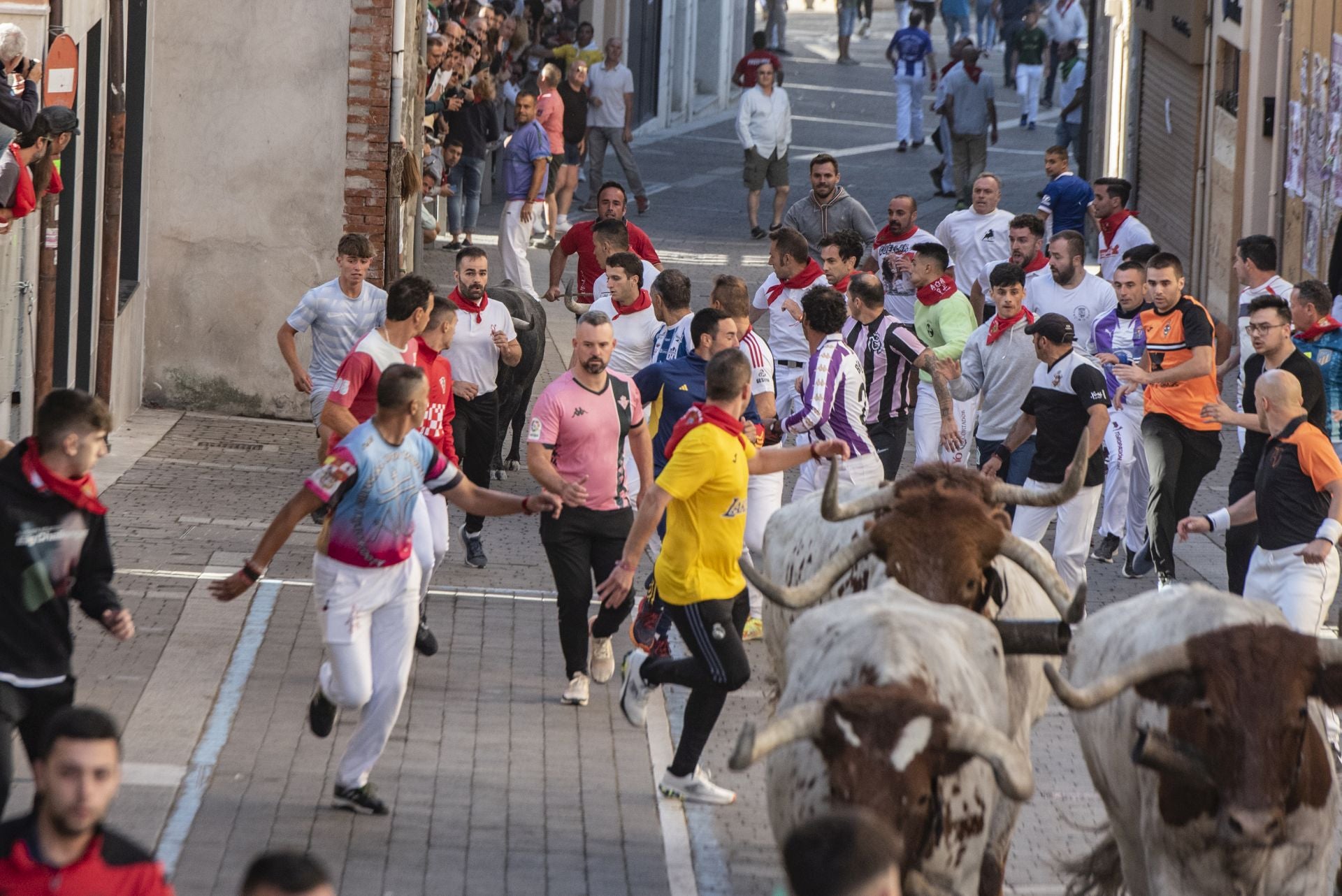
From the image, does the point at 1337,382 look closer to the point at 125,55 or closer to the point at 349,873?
the point at 349,873

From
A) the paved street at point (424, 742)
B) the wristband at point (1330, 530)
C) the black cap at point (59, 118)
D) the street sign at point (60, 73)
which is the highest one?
the street sign at point (60, 73)

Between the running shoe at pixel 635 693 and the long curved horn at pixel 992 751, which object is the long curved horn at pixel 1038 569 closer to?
the long curved horn at pixel 992 751

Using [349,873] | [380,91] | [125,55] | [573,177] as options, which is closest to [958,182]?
[573,177]

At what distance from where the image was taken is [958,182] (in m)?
28.6

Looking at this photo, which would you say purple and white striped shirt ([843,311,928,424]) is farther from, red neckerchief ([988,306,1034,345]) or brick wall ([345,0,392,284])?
brick wall ([345,0,392,284])

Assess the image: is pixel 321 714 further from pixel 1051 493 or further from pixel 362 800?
pixel 1051 493

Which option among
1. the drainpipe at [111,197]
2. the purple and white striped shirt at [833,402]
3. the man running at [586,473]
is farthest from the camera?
the drainpipe at [111,197]

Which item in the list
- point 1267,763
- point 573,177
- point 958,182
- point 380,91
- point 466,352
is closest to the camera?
point 1267,763

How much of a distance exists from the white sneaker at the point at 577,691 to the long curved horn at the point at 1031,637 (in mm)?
3128

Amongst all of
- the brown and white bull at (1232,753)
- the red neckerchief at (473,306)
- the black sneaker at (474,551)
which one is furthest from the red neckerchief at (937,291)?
the brown and white bull at (1232,753)

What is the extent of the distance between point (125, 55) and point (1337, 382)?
9.13 metres

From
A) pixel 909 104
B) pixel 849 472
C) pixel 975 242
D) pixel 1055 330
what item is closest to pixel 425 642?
pixel 849 472

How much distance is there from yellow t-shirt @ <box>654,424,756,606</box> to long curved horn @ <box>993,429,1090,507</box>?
1117mm

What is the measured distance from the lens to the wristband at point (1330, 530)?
29.8 feet
